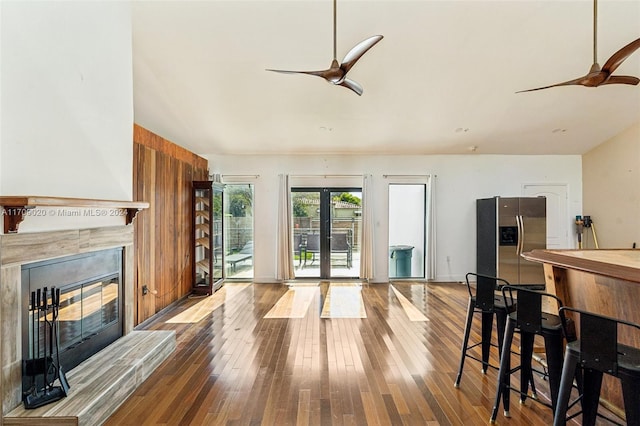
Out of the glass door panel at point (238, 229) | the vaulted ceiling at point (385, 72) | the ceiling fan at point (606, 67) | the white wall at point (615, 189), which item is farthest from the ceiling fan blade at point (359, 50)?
the white wall at point (615, 189)

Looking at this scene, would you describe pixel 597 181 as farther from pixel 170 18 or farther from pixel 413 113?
pixel 170 18

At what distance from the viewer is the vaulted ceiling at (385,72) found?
2.83 meters

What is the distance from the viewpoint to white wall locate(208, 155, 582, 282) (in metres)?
5.91

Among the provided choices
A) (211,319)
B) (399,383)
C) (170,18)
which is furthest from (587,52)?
(211,319)

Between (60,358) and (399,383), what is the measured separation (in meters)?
2.64

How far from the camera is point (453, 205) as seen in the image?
5.93m

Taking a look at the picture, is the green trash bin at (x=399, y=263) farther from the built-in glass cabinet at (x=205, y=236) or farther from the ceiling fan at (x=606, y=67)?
the ceiling fan at (x=606, y=67)

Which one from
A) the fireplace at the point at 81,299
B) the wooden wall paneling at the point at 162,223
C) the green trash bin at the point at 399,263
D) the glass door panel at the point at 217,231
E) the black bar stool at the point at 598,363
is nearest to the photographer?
the black bar stool at the point at 598,363

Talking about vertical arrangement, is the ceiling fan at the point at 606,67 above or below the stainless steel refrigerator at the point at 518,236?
above

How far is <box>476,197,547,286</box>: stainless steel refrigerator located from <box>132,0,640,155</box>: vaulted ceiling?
1217mm

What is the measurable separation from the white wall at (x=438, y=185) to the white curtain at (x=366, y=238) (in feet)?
0.71

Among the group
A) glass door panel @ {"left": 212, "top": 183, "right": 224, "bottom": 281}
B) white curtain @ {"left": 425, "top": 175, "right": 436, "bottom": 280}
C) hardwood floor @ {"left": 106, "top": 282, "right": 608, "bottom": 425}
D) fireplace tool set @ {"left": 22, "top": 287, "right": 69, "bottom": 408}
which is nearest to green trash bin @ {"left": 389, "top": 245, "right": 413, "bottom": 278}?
white curtain @ {"left": 425, "top": 175, "right": 436, "bottom": 280}

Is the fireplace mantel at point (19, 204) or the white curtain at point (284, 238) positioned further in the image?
the white curtain at point (284, 238)

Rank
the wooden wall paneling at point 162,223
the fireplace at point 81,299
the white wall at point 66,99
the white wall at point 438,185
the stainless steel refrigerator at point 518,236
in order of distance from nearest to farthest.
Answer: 1. the white wall at point 66,99
2. the fireplace at point 81,299
3. the wooden wall paneling at point 162,223
4. the stainless steel refrigerator at point 518,236
5. the white wall at point 438,185
